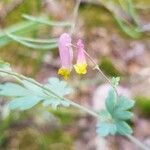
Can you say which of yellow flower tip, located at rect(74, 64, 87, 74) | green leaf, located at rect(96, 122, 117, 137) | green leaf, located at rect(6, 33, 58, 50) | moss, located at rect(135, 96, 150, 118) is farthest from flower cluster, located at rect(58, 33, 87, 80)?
moss, located at rect(135, 96, 150, 118)

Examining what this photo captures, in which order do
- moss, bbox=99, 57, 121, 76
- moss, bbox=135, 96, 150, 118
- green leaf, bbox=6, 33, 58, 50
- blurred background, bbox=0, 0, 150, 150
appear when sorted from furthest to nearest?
moss, bbox=99, 57, 121, 76
moss, bbox=135, 96, 150, 118
blurred background, bbox=0, 0, 150, 150
green leaf, bbox=6, 33, 58, 50

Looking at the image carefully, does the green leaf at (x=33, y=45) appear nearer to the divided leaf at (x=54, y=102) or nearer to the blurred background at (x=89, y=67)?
the blurred background at (x=89, y=67)

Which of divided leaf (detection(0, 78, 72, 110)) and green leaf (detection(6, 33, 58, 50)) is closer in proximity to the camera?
divided leaf (detection(0, 78, 72, 110))

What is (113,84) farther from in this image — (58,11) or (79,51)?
(58,11)

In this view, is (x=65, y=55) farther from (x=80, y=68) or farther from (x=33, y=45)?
(x=33, y=45)

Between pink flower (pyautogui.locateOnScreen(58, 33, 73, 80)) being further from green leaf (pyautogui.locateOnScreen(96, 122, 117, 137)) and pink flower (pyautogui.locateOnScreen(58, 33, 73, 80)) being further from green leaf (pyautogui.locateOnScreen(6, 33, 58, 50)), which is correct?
green leaf (pyautogui.locateOnScreen(6, 33, 58, 50))

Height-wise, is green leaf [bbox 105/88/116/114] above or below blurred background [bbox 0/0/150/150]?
above
